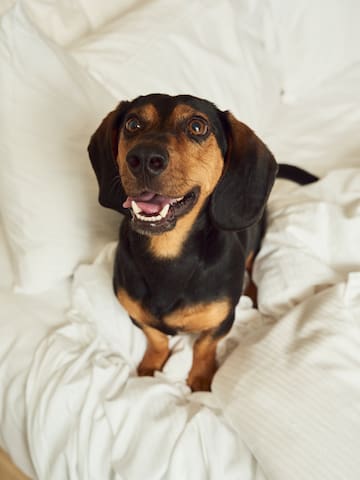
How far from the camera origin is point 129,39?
142 centimetres

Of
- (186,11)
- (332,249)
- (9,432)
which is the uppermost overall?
(186,11)

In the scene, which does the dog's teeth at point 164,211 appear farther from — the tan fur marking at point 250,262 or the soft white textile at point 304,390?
the tan fur marking at point 250,262

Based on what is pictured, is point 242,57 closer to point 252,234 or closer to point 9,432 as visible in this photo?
point 252,234

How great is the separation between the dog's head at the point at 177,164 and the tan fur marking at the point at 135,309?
0.79ft

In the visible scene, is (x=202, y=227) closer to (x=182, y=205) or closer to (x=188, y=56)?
(x=182, y=205)

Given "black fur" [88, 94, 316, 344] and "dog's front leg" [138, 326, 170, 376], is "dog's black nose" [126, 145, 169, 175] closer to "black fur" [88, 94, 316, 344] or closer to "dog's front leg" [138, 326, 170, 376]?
"black fur" [88, 94, 316, 344]

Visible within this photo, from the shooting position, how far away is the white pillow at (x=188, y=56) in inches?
55.1

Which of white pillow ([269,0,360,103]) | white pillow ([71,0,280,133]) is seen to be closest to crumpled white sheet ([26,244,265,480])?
white pillow ([71,0,280,133])

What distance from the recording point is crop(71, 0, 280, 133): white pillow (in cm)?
140

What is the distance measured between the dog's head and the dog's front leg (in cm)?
39

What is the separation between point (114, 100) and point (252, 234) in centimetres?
60

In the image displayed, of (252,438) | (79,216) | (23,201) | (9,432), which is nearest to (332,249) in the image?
(252,438)

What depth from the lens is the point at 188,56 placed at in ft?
5.00

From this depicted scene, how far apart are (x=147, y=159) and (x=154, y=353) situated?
2.16 ft
